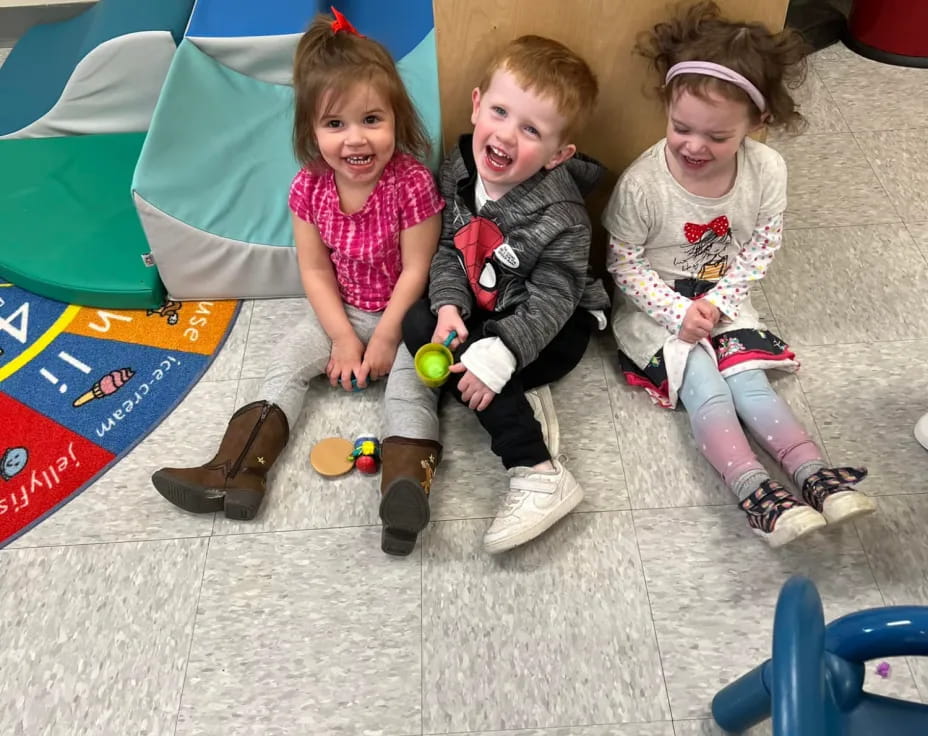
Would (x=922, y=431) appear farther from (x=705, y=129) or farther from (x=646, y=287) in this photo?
(x=705, y=129)

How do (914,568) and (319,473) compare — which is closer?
(914,568)

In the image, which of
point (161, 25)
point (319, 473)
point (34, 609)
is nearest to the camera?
point (34, 609)

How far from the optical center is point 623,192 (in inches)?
54.0

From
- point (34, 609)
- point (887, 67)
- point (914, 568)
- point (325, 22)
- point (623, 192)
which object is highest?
point (325, 22)

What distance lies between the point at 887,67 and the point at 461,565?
197 centimetres

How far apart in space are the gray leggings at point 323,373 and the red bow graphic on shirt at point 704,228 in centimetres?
53

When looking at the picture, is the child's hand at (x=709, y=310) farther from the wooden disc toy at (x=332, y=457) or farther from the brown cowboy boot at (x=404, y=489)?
the wooden disc toy at (x=332, y=457)

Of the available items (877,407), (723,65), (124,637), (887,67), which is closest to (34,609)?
(124,637)

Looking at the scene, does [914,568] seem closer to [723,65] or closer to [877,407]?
[877,407]

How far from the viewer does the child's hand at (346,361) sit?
150 centimetres

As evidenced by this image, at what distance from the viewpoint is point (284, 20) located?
1.88 metres

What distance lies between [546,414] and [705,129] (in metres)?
0.55

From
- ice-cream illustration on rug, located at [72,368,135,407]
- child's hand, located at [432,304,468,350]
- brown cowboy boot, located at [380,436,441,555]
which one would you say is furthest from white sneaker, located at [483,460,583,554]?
ice-cream illustration on rug, located at [72,368,135,407]

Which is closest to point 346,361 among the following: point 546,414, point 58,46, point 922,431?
point 546,414
